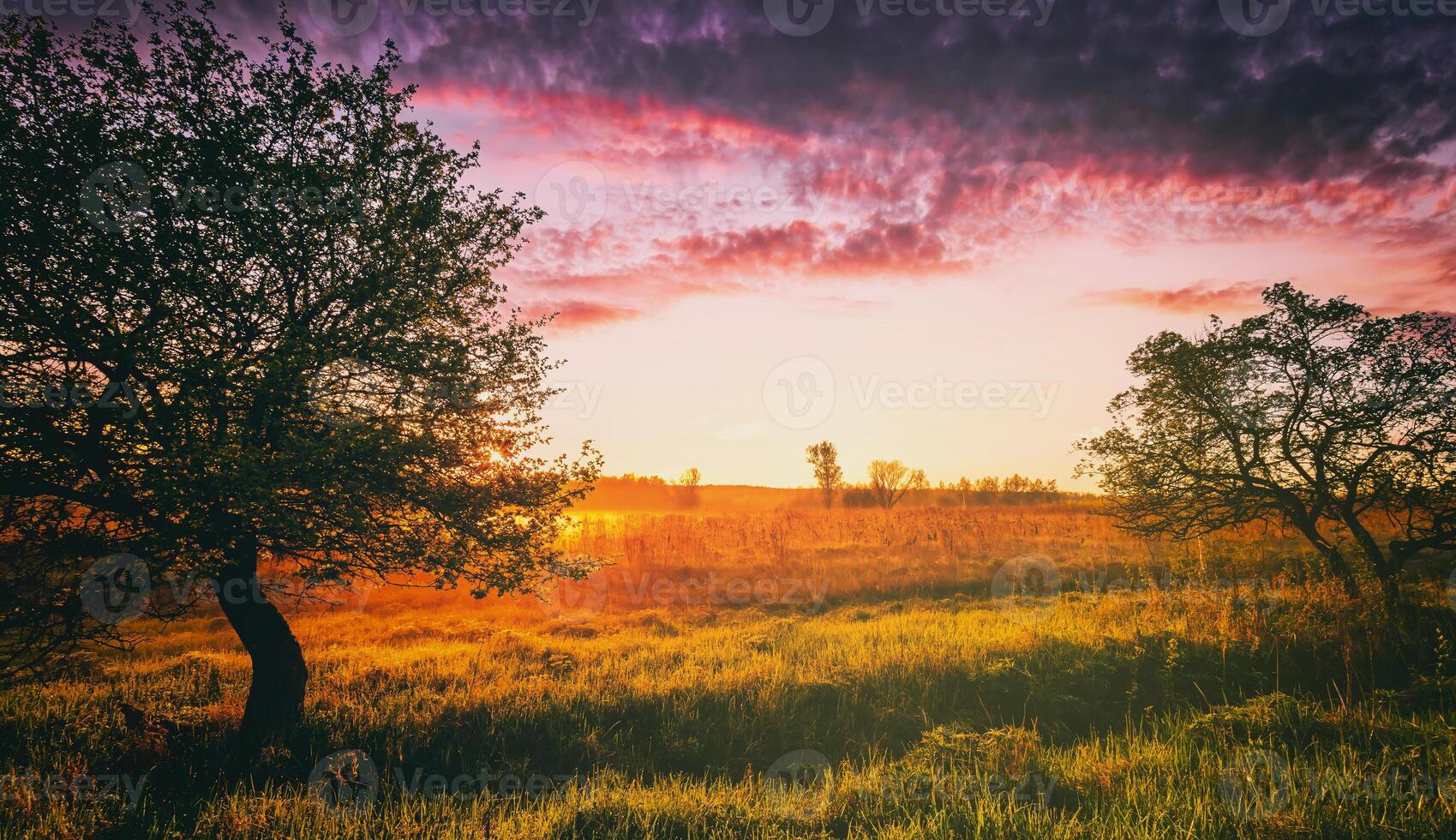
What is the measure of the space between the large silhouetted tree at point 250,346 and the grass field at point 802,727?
2022mm

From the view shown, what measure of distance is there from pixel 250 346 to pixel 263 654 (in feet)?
15.7

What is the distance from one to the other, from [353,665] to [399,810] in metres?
6.31

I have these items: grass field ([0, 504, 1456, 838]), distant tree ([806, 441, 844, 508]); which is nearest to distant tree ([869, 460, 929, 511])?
distant tree ([806, 441, 844, 508])

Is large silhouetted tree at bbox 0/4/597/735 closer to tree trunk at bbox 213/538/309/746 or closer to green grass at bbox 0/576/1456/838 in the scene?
tree trunk at bbox 213/538/309/746

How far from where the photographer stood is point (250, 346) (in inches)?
275

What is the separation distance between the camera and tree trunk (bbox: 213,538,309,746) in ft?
26.0

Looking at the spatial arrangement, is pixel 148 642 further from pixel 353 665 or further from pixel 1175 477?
pixel 1175 477

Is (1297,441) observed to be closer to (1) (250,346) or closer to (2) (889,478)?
(1) (250,346)

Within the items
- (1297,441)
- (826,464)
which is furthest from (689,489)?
(1297,441)

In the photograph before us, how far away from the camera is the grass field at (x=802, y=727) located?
5.40m

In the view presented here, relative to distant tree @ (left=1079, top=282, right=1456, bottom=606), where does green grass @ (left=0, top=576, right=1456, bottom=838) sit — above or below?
below

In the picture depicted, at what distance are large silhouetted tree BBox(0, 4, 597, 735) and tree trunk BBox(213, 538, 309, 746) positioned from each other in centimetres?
3

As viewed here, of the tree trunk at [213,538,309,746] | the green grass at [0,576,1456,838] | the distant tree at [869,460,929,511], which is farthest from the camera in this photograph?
the distant tree at [869,460,929,511]

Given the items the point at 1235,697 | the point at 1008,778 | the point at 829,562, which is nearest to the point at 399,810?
the point at 1008,778
